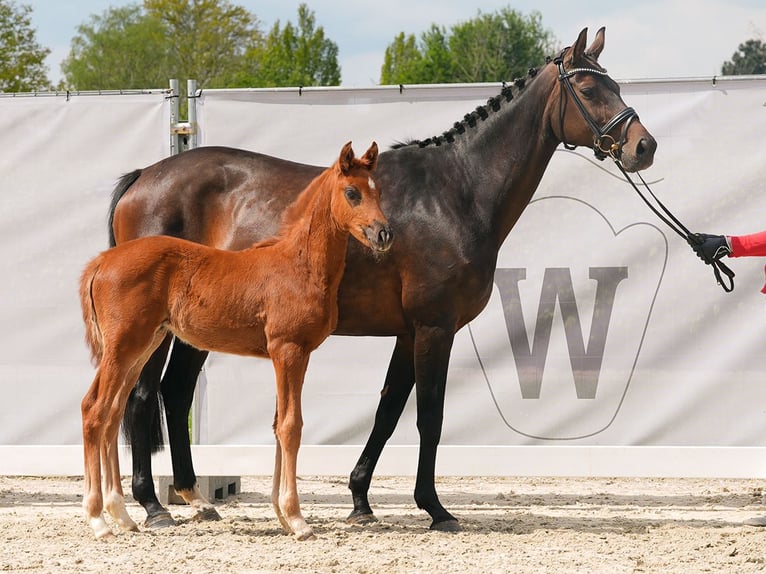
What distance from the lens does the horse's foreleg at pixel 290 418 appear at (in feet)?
15.3

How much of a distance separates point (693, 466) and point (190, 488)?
113 inches

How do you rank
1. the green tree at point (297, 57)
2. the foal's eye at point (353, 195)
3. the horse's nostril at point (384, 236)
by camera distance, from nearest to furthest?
the horse's nostril at point (384, 236) → the foal's eye at point (353, 195) → the green tree at point (297, 57)

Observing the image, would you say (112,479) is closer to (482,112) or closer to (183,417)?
(183,417)

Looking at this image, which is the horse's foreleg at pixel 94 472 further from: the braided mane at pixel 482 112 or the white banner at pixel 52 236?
the braided mane at pixel 482 112

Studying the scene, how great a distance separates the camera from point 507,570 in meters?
4.11

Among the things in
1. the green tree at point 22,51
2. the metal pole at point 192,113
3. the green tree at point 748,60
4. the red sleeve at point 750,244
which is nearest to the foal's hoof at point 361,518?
the red sleeve at point 750,244

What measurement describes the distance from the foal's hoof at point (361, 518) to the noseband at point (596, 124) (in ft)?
7.17

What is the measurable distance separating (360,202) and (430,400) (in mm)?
1115

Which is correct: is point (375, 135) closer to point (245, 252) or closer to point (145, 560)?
point (245, 252)

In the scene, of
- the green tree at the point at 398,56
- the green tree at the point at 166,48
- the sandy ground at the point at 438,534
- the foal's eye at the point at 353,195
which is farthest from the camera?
the green tree at the point at 398,56

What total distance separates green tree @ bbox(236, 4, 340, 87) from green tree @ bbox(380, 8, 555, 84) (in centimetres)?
403

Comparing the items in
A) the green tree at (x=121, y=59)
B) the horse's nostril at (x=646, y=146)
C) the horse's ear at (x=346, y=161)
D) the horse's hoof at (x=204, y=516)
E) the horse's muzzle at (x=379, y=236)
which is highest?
the green tree at (x=121, y=59)

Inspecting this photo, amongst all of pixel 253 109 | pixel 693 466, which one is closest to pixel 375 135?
pixel 253 109

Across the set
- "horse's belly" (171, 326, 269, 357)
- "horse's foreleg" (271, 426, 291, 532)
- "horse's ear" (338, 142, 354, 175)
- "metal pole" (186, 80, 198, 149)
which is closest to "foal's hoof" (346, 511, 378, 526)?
"horse's foreleg" (271, 426, 291, 532)
